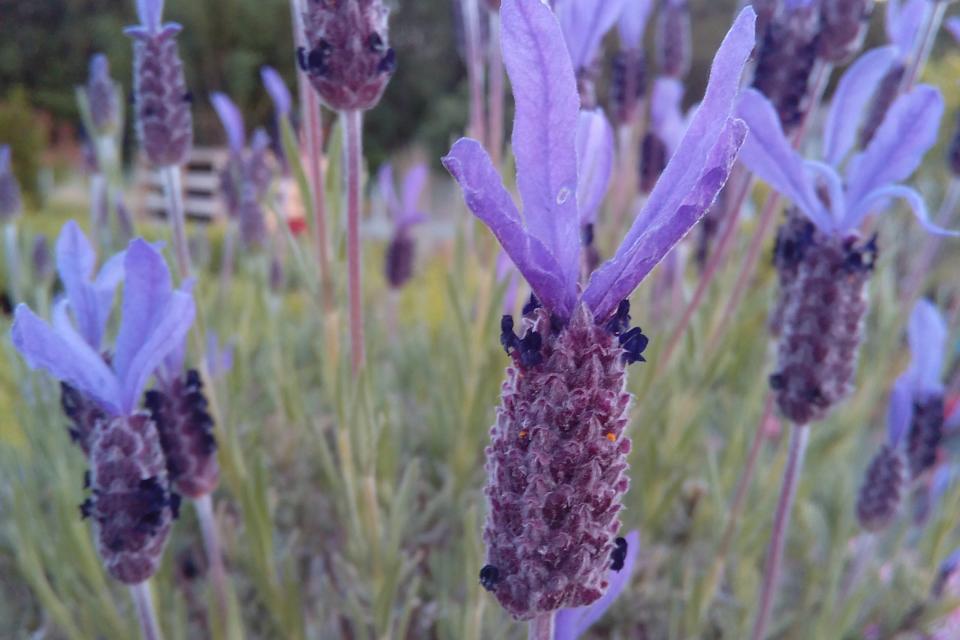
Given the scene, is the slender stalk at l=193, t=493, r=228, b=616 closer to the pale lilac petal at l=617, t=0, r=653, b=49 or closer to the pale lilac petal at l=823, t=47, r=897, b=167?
the pale lilac petal at l=823, t=47, r=897, b=167

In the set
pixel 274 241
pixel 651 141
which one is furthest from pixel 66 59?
pixel 651 141

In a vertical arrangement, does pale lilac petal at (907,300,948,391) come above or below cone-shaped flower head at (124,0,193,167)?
below

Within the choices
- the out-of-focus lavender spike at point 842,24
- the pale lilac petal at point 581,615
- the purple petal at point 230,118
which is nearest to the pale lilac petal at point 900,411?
the out-of-focus lavender spike at point 842,24

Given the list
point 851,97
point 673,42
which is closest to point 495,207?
point 851,97

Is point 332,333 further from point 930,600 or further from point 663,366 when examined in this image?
point 930,600

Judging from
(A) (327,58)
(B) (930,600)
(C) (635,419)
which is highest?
(A) (327,58)

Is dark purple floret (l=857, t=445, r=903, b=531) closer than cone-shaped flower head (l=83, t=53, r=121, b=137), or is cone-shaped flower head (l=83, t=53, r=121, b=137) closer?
dark purple floret (l=857, t=445, r=903, b=531)

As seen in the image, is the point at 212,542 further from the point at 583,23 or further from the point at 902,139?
the point at 902,139

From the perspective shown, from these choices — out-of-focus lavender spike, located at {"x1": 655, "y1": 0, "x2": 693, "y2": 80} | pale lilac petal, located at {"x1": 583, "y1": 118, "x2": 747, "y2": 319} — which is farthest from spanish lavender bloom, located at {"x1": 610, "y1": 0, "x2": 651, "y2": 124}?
pale lilac petal, located at {"x1": 583, "y1": 118, "x2": 747, "y2": 319}
